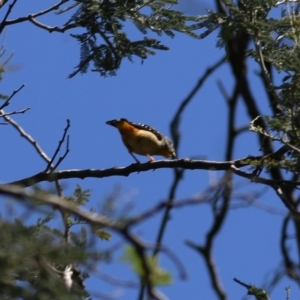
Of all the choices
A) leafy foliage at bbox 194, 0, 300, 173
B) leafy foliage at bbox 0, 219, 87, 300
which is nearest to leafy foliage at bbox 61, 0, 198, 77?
leafy foliage at bbox 194, 0, 300, 173

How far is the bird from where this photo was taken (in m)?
7.80

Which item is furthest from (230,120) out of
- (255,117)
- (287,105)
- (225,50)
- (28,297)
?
(28,297)

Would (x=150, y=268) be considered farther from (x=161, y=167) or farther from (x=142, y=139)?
(x=142, y=139)

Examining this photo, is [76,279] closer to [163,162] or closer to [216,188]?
[216,188]

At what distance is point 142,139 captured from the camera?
7.86 m

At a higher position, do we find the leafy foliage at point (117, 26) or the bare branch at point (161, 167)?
the leafy foliage at point (117, 26)

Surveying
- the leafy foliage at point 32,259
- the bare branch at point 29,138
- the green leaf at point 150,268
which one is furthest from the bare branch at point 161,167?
the green leaf at point 150,268

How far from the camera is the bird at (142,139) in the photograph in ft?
25.6

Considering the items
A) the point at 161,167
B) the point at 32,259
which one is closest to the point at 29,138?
the point at 161,167

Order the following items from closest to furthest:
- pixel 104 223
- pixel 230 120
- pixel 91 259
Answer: pixel 104 223 → pixel 91 259 → pixel 230 120

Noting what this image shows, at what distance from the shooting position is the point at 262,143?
5586 millimetres

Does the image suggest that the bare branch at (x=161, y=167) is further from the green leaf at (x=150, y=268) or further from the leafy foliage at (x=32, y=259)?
the green leaf at (x=150, y=268)

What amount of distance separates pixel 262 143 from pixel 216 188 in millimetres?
3460

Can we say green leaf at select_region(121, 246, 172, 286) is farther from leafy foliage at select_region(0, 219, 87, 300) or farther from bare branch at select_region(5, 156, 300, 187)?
bare branch at select_region(5, 156, 300, 187)
